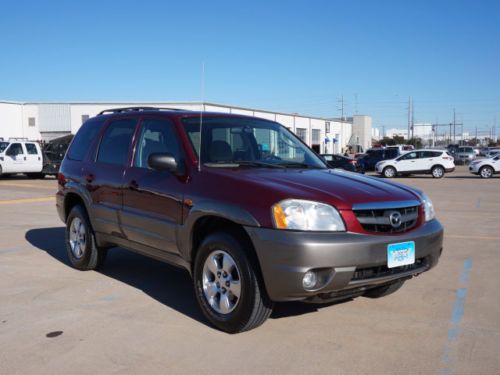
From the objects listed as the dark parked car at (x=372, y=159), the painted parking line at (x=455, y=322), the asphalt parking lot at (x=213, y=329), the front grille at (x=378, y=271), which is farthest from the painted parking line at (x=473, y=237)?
the dark parked car at (x=372, y=159)

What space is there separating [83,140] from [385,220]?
4030 mm

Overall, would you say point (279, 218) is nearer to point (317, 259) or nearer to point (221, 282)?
point (317, 259)

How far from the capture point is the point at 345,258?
3.78 metres

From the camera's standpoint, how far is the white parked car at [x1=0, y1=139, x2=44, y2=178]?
23.8 m

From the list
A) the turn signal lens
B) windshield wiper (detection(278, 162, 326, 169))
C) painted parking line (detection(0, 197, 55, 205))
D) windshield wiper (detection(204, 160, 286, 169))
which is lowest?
painted parking line (detection(0, 197, 55, 205))

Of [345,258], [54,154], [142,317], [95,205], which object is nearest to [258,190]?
[345,258]

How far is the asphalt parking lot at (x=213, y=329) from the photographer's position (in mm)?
3641

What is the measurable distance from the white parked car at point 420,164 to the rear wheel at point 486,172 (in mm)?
1919

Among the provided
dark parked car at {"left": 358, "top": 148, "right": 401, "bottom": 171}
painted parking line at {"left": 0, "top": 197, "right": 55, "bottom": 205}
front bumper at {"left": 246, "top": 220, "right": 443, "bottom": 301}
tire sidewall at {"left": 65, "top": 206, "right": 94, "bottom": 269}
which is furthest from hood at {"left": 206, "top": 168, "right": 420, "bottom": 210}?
dark parked car at {"left": 358, "top": 148, "right": 401, "bottom": 171}

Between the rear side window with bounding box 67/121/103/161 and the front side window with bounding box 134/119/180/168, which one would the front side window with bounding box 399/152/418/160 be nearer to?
the rear side window with bounding box 67/121/103/161

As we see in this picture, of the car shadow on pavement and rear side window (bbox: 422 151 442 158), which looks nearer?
the car shadow on pavement

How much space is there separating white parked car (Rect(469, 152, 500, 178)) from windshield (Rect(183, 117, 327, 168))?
2366cm

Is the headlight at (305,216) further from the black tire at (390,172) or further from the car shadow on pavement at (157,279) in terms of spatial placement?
the black tire at (390,172)

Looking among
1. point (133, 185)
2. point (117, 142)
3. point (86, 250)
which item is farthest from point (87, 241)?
point (133, 185)
